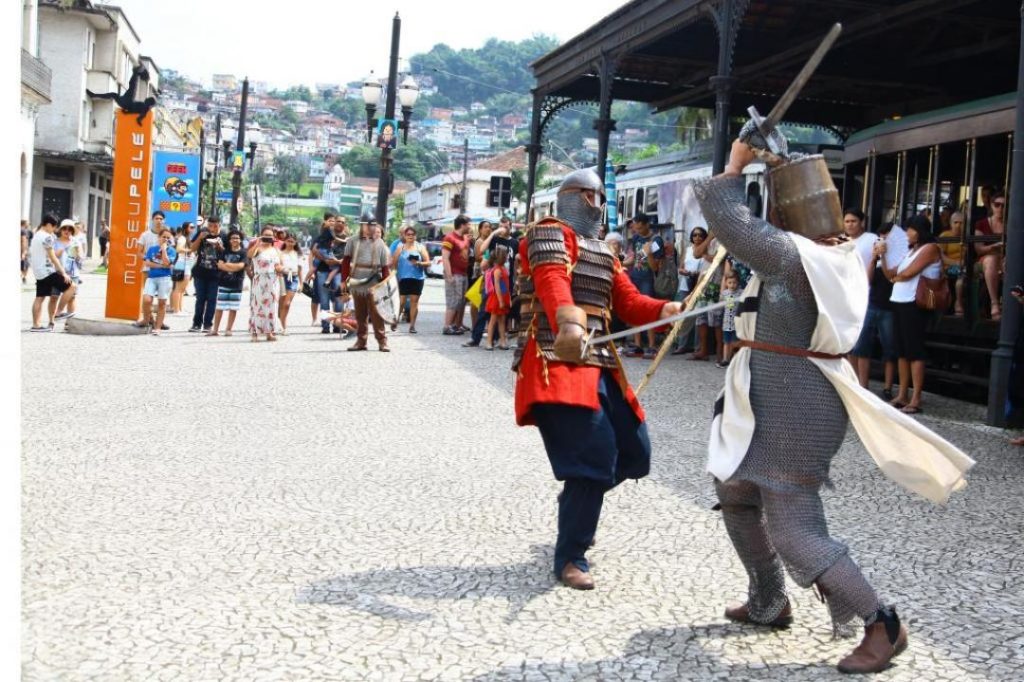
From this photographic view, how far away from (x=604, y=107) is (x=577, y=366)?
14.9 metres

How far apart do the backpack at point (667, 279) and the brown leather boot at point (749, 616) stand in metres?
12.0

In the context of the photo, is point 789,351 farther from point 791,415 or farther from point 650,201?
point 650,201

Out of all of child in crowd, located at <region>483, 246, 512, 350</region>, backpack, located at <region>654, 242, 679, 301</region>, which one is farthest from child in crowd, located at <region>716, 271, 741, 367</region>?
child in crowd, located at <region>483, 246, 512, 350</region>

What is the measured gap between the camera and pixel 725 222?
4188mm

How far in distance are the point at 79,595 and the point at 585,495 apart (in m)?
1.99

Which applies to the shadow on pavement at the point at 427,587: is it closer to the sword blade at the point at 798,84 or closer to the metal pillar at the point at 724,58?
the sword blade at the point at 798,84

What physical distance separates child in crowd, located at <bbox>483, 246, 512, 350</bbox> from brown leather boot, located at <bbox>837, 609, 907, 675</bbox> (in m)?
12.1

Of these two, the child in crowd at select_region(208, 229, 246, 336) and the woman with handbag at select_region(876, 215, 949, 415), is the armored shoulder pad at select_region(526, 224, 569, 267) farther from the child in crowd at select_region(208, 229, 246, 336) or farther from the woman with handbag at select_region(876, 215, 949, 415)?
the child in crowd at select_region(208, 229, 246, 336)

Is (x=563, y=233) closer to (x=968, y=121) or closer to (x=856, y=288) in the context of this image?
(x=856, y=288)

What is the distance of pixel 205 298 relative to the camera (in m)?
17.7

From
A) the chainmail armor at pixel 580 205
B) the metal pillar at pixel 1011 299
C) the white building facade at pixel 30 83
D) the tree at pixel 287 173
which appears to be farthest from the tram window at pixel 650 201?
the tree at pixel 287 173

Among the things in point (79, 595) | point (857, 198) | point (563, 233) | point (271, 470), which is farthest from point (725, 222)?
point (857, 198)

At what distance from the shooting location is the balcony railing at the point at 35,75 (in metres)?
30.0

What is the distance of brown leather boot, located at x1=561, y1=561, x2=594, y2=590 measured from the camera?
191 inches
